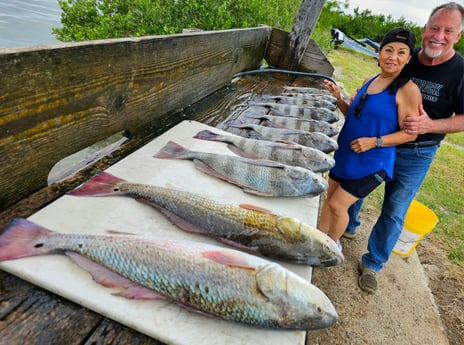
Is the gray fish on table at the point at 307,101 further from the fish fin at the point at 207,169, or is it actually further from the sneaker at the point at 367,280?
the fish fin at the point at 207,169

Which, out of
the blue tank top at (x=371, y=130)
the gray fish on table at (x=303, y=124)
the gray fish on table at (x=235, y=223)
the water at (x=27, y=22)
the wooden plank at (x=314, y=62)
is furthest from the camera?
the water at (x=27, y=22)

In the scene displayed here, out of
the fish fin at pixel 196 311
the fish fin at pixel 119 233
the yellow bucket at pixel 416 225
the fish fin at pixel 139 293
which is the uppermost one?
the fish fin at pixel 119 233

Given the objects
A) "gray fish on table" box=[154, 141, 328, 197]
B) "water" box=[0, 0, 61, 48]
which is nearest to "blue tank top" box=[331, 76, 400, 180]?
"gray fish on table" box=[154, 141, 328, 197]

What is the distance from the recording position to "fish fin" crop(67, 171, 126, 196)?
1.91 meters

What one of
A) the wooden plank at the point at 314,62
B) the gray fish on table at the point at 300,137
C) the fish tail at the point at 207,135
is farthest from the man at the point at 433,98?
the wooden plank at the point at 314,62

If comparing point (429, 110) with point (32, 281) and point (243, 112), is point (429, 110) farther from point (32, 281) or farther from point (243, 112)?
point (32, 281)

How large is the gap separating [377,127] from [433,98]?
654mm

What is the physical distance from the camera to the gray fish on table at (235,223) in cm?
179

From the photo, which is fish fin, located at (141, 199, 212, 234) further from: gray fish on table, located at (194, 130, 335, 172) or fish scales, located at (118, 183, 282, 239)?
gray fish on table, located at (194, 130, 335, 172)

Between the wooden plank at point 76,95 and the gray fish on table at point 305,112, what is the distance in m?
1.36

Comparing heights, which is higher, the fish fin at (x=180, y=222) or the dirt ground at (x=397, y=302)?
the fish fin at (x=180, y=222)

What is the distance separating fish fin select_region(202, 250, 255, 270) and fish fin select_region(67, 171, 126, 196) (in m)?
0.81

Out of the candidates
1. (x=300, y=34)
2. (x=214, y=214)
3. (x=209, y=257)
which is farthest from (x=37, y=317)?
(x=300, y=34)

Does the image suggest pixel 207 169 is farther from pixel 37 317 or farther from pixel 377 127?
pixel 377 127
